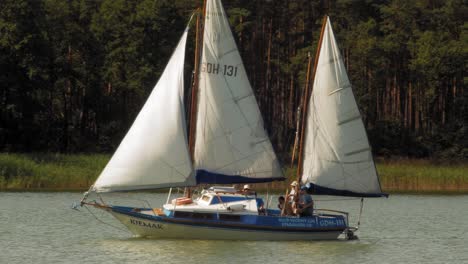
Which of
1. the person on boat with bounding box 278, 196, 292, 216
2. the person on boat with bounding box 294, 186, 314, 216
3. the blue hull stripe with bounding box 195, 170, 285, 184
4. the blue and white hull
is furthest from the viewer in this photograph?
the person on boat with bounding box 278, 196, 292, 216

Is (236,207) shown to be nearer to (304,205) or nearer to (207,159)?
(207,159)

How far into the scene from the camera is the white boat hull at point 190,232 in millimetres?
36562

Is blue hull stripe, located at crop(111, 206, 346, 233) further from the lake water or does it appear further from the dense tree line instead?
the dense tree line

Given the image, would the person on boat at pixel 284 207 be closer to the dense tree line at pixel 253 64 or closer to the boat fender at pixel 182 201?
the boat fender at pixel 182 201

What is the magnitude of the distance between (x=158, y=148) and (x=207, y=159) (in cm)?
193

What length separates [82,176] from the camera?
59.6 metres

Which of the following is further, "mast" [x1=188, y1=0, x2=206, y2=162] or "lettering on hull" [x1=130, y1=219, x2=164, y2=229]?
"mast" [x1=188, y1=0, x2=206, y2=162]

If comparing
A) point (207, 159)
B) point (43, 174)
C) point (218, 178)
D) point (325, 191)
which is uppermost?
point (207, 159)

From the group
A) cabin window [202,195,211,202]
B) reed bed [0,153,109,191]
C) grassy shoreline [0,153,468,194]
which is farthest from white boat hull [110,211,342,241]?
grassy shoreline [0,153,468,194]

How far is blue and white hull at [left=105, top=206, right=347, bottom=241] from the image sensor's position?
36500 mm

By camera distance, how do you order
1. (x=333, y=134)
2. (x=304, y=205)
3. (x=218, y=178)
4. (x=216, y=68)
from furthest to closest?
(x=333, y=134)
(x=304, y=205)
(x=216, y=68)
(x=218, y=178)

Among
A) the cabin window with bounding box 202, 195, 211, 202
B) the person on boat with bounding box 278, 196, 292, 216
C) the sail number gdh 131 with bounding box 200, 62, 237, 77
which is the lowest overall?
the person on boat with bounding box 278, 196, 292, 216

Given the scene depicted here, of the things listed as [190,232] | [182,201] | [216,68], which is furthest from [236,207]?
[216,68]

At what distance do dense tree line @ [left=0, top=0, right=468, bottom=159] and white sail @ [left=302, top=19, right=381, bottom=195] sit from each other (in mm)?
41735
